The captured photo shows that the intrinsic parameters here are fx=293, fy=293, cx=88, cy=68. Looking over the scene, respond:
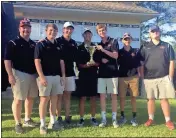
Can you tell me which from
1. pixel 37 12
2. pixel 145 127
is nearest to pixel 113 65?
pixel 145 127

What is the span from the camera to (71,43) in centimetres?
453

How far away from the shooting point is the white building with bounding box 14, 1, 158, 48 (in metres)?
4.76

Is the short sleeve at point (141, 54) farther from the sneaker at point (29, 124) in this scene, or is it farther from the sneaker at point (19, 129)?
the sneaker at point (19, 129)

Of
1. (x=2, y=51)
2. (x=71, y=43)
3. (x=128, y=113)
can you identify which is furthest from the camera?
(x=128, y=113)

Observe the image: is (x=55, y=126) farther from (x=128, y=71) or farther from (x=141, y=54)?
(x=141, y=54)

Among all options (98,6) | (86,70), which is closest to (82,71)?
(86,70)

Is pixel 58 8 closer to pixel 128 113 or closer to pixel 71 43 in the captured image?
pixel 71 43

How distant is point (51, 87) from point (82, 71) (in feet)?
2.05

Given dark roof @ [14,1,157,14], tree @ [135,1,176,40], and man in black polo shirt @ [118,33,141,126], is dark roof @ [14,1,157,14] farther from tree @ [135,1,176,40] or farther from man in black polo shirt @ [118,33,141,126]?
man in black polo shirt @ [118,33,141,126]

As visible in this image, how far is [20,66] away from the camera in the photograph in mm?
4184

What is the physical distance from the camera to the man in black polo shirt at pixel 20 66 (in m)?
4.07

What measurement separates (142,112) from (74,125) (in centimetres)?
174

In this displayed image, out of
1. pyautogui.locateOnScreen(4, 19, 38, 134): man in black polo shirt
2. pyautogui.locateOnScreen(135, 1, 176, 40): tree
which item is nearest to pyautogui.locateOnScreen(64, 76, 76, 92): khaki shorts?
pyautogui.locateOnScreen(4, 19, 38, 134): man in black polo shirt

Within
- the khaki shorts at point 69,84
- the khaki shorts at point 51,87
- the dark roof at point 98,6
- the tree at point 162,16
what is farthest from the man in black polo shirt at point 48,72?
the tree at point 162,16
